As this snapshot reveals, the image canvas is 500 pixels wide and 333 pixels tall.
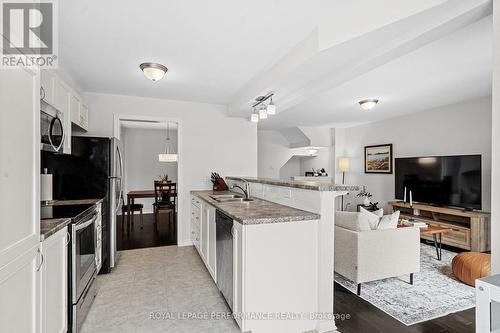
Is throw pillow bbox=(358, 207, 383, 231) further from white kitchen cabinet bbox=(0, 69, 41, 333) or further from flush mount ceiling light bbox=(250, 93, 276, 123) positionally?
white kitchen cabinet bbox=(0, 69, 41, 333)

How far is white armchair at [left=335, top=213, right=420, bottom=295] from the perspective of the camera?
2578mm

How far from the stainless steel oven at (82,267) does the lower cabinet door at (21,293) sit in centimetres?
53

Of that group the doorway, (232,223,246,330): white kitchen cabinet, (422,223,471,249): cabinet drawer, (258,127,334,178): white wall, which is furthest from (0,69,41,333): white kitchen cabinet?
(258,127,334,178): white wall

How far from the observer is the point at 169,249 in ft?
13.2

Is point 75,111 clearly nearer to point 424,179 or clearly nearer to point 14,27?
point 14,27

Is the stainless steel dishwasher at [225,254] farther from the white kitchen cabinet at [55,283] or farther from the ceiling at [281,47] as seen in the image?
the ceiling at [281,47]

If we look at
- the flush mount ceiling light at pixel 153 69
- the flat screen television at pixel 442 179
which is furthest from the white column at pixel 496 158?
the flat screen television at pixel 442 179

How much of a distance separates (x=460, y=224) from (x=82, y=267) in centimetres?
527

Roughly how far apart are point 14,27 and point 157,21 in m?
1.03

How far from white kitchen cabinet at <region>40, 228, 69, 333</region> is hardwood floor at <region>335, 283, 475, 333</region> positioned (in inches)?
80.9

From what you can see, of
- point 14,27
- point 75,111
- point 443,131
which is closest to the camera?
point 14,27

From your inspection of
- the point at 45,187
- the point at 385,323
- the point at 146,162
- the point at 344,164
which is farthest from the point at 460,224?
the point at 146,162

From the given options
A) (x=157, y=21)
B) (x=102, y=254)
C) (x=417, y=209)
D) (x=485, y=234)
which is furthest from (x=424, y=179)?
(x=102, y=254)

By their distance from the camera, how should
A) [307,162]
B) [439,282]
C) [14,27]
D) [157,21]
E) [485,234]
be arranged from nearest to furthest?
[14,27] < [157,21] < [439,282] < [485,234] < [307,162]
